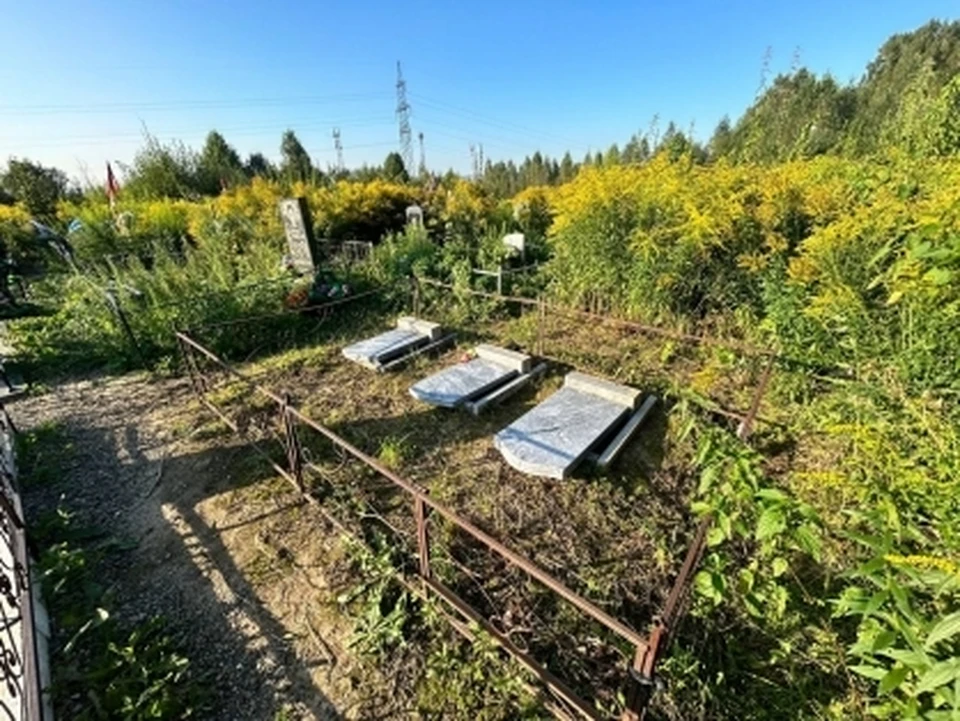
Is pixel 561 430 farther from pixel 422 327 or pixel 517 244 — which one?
pixel 517 244

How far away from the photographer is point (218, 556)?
9.16 ft

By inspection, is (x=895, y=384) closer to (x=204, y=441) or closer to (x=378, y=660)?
(x=378, y=660)

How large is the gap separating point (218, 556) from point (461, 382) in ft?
8.38

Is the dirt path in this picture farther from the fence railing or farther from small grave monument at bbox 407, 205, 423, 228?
small grave monument at bbox 407, 205, 423, 228

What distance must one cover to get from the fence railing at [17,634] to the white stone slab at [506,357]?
12.9 ft

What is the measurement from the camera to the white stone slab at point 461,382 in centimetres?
435

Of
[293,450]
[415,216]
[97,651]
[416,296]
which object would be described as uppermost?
[415,216]

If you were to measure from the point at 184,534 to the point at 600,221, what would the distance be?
5517 millimetres

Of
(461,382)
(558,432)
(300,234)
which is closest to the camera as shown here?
(558,432)

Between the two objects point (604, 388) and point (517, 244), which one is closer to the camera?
point (604, 388)

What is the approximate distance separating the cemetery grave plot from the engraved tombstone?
3.17 metres

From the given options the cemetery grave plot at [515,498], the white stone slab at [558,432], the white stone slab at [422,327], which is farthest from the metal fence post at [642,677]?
the white stone slab at [422,327]

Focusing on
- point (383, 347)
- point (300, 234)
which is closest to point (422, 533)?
point (383, 347)

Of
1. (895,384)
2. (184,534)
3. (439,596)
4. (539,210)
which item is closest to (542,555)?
(439,596)
